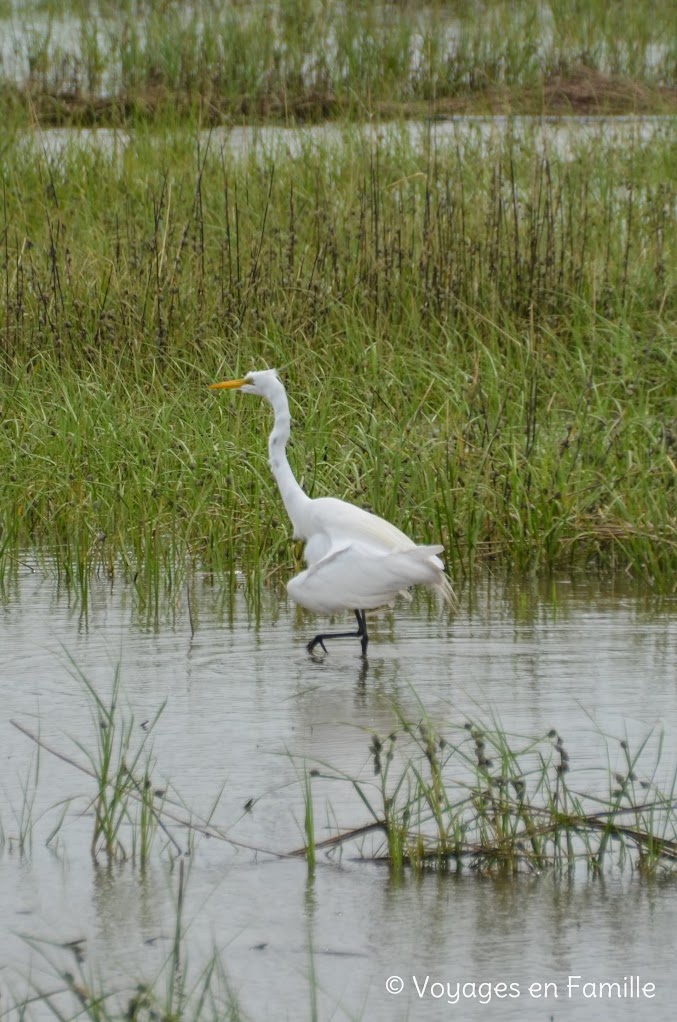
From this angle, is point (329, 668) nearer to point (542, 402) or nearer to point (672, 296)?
point (542, 402)

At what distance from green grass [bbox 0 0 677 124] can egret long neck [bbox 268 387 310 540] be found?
6815 mm

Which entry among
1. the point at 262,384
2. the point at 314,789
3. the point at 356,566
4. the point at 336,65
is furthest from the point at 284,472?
the point at 336,65

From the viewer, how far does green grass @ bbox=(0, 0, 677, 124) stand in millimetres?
12742

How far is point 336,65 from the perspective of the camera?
13.6 metres

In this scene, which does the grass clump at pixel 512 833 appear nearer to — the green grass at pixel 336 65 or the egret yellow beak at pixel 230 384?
the egret yellow beak at pixel 230 384

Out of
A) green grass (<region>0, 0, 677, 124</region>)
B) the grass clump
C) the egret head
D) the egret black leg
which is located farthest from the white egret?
green grass (<region>0, 0, 677, 124</region>)

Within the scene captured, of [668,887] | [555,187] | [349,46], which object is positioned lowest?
[668,887]

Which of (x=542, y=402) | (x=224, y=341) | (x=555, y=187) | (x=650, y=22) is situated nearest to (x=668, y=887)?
(x=542, y=402)

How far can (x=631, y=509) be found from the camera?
5641 millimetres

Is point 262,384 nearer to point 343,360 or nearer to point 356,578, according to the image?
point 356,578

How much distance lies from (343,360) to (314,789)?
11.3 ft

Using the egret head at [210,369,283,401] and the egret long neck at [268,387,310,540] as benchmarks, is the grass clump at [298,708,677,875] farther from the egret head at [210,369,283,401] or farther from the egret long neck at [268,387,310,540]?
the egret head at [210,369,283,401]

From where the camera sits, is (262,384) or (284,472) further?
(262,384)

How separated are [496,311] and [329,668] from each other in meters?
2.91
